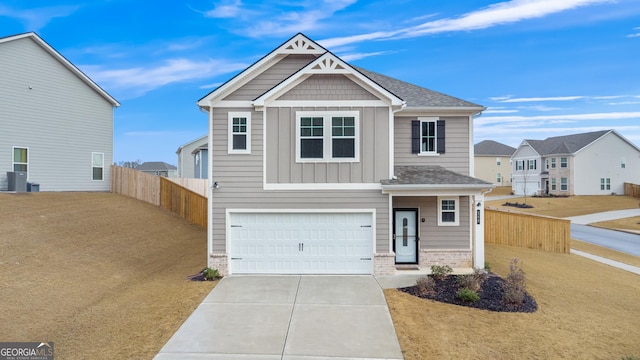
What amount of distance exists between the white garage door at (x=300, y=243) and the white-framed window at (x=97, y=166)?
16.6 m

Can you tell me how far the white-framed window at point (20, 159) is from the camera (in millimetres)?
20562

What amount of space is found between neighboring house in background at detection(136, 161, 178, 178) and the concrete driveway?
A: 54.7 m

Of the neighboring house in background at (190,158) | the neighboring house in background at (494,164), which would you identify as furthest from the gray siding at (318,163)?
the neighboring house in background at (494,164)

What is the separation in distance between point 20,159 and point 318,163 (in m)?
18.9

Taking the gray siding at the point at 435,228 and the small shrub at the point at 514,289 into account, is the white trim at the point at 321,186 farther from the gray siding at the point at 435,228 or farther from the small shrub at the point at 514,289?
the small shrub at the point at 514,289

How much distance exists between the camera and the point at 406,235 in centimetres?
1390

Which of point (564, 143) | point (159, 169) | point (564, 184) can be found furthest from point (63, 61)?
point (564, 143)

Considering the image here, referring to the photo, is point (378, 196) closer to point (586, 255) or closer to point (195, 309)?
point (195, 309)

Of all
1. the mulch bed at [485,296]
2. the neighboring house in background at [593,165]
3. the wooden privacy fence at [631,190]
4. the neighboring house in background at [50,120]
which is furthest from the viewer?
the neighboring house in background at [593,165]

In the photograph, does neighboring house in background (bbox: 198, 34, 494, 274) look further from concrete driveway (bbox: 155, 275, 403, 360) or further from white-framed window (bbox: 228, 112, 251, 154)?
concrete driveway (bbox: 155, 275, 403, 360)

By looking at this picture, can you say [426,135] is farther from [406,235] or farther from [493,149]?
[493,149]

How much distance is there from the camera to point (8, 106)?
20219 millimetres

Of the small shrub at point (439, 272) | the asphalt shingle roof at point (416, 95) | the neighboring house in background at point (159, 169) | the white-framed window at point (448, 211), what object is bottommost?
the small shrub at point (439, 272)

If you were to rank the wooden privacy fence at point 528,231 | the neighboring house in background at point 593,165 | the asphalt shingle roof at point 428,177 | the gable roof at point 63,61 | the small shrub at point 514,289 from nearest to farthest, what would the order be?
the small shrub at point 514,289 → the asphalt shingle roof at point 428,177 → the wooden privacy fence at point 528,231 → the gable roof at point 63,61 → the neighboring house in background at point 593,165
